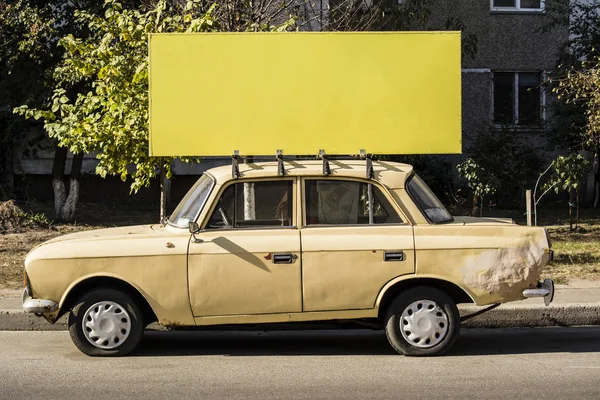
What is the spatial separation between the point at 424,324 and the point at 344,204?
1178mm

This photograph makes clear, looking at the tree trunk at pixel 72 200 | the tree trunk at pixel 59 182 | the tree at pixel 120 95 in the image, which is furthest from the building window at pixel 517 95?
the tree at pixel 120 95

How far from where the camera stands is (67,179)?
21000 mm

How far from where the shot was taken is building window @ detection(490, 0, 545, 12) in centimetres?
2225

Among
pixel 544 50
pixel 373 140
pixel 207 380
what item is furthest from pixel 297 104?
pixel 544 50

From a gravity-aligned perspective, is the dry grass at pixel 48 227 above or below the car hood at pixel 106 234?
below

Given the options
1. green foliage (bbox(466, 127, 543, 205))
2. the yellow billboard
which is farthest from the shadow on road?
green foliage (bbox(466, 127, 543, 205))

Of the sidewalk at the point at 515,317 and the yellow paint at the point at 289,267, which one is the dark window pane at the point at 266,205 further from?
the sidewalk at the point at 515,317

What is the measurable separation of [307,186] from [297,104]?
842 mm

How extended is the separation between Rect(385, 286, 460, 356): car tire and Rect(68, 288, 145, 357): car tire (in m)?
2.08

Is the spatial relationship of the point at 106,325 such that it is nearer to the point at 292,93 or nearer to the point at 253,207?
the point at 253,207

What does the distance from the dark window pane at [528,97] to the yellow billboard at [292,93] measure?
14580 mm

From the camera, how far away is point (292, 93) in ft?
26.0

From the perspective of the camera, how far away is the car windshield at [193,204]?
298 inches

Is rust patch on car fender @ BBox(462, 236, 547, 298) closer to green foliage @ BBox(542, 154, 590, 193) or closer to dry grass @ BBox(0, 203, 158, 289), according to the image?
dry grass @ BBox(0, 203, 158, 289)
